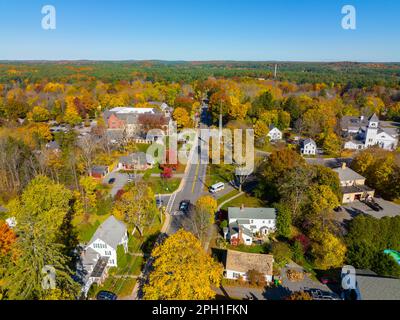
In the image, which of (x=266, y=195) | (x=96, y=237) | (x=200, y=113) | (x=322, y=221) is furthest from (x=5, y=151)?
(x=200, y=113)

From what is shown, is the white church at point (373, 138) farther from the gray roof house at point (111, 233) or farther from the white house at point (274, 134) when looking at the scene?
the gray roof house at point (111, 233)

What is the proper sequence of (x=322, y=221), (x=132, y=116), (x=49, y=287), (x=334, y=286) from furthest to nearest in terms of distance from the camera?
(x=132, y=116)
(x=322, y=221)
(x=334, y=286)
(x=49, y=287)

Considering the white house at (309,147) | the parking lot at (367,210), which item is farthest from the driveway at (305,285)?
the white house at (309,147)

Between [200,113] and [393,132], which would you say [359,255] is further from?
[200,113]

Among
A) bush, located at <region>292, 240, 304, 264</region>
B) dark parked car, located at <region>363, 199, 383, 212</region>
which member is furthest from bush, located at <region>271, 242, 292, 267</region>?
dark parked car, located at <region>363, 199, 383, 212</region>

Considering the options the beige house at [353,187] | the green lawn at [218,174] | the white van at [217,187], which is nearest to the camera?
the beige house at [353,187]

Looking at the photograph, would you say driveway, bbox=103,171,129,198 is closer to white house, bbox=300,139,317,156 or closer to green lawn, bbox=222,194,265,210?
green lawn, bbox=222,194,265,210

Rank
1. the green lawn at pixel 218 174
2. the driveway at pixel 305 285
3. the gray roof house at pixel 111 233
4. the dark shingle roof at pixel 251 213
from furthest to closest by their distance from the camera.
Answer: the green lawn at pixel 218 174, the dark shingle roof at pixel 251 213, the gray roof house at pixel 111 233, the driveway at pixel 305 285
